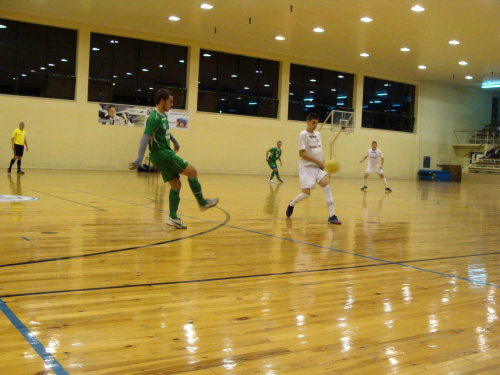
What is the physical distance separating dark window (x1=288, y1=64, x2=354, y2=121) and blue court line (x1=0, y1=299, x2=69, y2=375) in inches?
1122

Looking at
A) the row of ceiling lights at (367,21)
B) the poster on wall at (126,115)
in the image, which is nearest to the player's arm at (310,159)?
the row of ceiling lights at (367,21)

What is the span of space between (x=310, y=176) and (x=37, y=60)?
1870 centimetres

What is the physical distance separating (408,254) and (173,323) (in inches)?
142

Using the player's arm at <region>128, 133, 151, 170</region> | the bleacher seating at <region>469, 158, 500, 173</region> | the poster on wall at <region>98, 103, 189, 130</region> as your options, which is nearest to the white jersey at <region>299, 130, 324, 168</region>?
the player's arm at <region>128, 133, 151, 170</region>

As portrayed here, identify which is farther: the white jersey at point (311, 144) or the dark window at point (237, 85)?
the dark window at point (237, 85)

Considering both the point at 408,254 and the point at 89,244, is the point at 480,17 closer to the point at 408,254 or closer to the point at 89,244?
the point at 408,254

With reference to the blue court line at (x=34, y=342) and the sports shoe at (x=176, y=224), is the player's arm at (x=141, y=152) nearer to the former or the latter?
the sports shoe at (x=176, y=224)

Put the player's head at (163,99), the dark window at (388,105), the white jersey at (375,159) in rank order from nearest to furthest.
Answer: the player's head at (163,99), the white jersey at (375,159), the dark window at (388,105)

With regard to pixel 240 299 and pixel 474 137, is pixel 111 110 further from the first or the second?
pixel 474 137

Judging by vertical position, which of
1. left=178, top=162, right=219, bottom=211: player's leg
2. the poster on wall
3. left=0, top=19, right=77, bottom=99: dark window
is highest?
left=0, top=19, right=77, bottom=99: dark window

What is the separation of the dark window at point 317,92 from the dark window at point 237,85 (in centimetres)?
125

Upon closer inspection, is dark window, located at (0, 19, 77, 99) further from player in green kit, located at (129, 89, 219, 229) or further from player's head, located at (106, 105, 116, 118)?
player in green kit, located at (129, 89, 219, 229)

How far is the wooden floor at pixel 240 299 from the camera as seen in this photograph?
2734mm

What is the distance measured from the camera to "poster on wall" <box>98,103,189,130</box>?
2556cm
